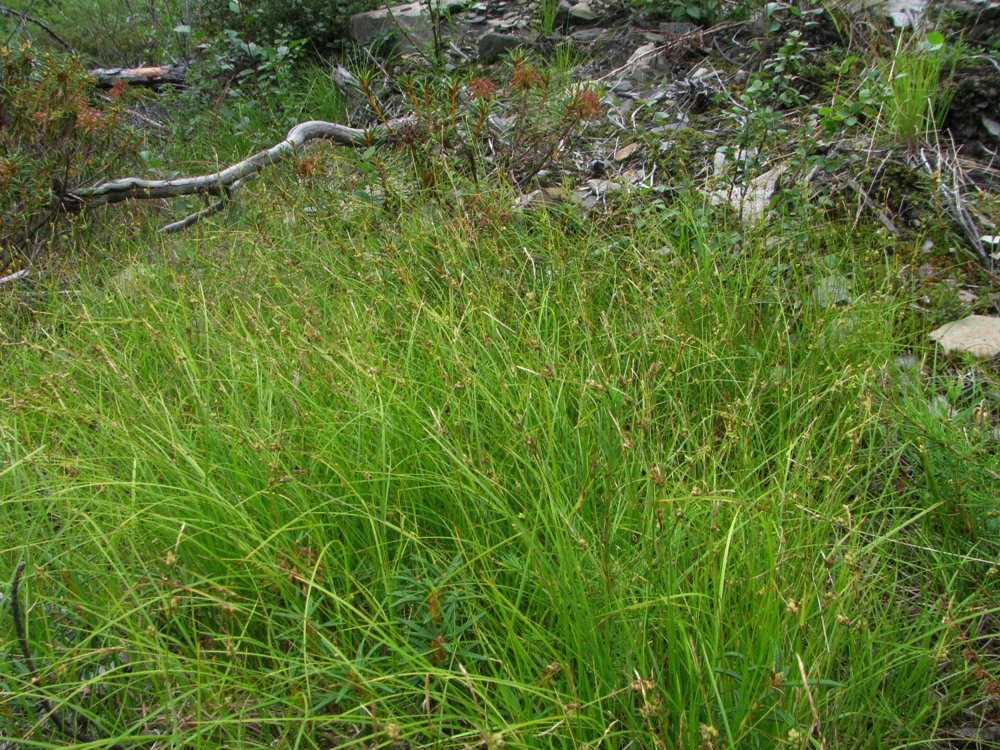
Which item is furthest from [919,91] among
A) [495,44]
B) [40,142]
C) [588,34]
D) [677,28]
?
[40,142]

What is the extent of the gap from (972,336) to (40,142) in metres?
4.71

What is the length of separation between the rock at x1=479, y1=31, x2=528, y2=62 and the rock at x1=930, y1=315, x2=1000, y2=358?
3940mm

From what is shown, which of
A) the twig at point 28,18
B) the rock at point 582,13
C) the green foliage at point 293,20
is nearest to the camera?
the rock at point 582,13

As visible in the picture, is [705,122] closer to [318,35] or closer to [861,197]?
[861,197]

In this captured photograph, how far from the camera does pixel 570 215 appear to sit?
11.1ft

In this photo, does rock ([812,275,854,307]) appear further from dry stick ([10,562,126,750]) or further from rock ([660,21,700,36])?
rock ([660,21,700,36])

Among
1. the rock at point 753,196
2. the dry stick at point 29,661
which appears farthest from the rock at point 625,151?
the dry stick at point 29,661

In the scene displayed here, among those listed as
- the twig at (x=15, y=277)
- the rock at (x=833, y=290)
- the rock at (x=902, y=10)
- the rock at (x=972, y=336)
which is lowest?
the twig at (x=15, y=277)

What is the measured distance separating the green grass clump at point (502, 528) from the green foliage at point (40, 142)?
1.56 m

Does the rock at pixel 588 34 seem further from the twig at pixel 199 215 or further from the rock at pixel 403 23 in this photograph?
the twig at pixel 199 215

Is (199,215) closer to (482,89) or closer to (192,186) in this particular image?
(192,186)

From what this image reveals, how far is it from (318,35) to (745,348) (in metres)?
5.43

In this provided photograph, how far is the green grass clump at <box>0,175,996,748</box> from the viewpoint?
4.80 ft

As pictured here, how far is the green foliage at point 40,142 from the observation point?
409cm
